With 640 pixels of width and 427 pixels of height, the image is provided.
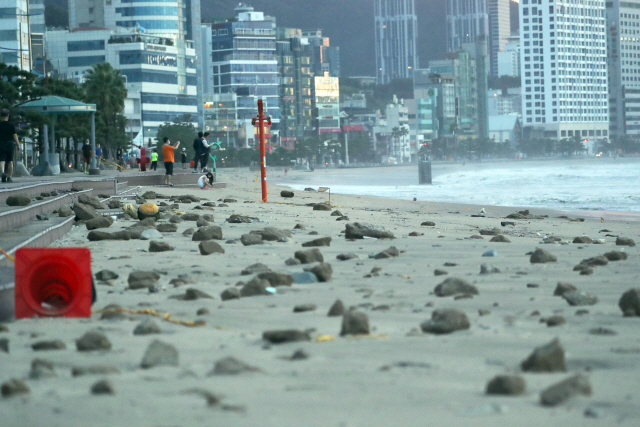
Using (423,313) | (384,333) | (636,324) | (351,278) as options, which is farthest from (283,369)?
(351,278)

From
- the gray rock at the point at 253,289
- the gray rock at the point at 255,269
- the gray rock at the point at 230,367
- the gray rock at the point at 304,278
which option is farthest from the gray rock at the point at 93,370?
the gray rock at the point at 255,269

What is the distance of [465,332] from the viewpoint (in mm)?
3893

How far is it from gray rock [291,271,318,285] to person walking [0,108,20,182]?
13.2m

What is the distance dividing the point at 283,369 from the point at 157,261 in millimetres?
3529

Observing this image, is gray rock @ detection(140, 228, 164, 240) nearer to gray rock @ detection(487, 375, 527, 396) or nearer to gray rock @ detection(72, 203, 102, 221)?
gray rock @ detection(72, 203, 102, 221)

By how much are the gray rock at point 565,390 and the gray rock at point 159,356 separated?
1394 mm

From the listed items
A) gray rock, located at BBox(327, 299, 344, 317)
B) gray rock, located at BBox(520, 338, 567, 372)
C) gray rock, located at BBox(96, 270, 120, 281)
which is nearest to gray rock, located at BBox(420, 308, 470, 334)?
gray rock, located at BBox(327, 299, 344, 317)

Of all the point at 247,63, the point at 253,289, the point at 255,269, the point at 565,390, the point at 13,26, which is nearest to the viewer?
the point at 565,390

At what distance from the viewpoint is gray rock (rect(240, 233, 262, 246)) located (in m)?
7.76

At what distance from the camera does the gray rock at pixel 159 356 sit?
10.7ft

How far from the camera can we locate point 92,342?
3.56 meters

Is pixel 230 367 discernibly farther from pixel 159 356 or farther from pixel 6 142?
pixel 6 142

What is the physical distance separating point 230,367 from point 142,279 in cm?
232

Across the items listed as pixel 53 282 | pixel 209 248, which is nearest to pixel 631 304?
pixel 53 282
